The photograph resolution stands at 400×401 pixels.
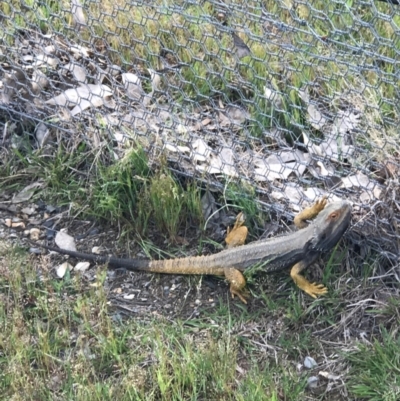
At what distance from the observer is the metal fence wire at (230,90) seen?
4.04 meters

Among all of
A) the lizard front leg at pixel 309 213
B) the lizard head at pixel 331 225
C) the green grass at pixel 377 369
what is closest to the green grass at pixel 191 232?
the green grass at pixel 377 369

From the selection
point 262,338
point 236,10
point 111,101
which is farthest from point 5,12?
point 262,338

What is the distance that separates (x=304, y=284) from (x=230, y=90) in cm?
133

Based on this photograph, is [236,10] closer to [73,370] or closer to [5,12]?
[5,12]

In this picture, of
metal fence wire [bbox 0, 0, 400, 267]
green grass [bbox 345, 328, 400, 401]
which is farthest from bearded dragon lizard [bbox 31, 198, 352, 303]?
green grass [bbox 345, 328, 400, 401]

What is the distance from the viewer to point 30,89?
16.2ft

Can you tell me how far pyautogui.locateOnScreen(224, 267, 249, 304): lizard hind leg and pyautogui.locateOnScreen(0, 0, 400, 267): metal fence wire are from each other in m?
0.46

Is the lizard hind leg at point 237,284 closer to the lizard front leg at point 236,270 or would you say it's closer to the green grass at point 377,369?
the lizard front leg at point 236,270

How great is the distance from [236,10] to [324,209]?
1215 millimetres

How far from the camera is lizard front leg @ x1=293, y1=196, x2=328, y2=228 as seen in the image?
4.02 metres

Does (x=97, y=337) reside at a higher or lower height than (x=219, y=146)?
lower

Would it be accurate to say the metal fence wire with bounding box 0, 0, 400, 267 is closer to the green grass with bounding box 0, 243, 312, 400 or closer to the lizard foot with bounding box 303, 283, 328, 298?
the lizard foot with bounding box 303, 283, 328, 298

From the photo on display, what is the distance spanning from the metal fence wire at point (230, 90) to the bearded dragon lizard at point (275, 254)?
0.16 m

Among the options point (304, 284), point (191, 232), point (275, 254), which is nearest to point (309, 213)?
point (275, 254)
